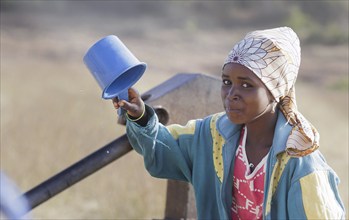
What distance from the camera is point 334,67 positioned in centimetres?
1262

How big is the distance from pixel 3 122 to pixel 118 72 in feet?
14.5

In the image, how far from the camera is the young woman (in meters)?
2.83

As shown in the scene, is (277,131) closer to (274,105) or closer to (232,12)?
(274,105)

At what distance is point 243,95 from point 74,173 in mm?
832

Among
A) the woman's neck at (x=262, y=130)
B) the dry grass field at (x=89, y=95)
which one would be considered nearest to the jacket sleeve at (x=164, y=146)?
the woman's neck at (x=262, y=130)

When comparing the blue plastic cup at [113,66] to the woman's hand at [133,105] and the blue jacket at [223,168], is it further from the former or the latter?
the blue jacket at [223,168]

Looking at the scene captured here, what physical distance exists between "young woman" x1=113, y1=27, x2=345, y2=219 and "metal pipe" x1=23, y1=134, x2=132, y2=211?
0.62 feet

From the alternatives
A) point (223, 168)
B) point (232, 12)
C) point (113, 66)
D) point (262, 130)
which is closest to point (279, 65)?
point (262, 130)

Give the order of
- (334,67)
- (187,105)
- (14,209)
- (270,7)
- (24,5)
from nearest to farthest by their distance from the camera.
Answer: (14,209) → (187,105) → (334,67) → (24,5) → (270,7)

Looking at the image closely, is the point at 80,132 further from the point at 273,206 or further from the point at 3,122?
the point at 273,206

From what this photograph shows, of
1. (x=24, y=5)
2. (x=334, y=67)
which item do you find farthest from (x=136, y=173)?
(x=24, y=5)

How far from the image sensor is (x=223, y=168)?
120 inches

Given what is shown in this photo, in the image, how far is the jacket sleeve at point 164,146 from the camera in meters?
3.08

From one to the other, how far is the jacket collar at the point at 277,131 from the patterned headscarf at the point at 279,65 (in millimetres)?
22
